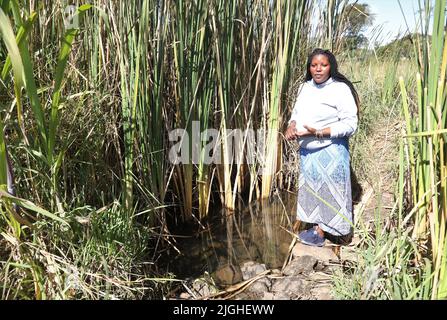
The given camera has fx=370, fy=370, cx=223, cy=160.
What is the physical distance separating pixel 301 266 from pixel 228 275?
0.34 m

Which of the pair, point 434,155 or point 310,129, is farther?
point 310,129

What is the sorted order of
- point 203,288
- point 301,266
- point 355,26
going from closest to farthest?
point 203,288, point 301,266, point 355,26

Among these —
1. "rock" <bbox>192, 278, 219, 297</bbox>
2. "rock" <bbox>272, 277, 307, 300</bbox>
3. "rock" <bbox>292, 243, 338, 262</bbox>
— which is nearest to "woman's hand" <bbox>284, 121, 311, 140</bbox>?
"rock" <bbox>292, 243, 338, 262</bbox>

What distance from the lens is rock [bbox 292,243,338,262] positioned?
5.83 feet

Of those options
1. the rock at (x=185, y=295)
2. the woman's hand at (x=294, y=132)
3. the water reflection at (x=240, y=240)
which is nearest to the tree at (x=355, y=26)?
the woman's hand at (x=294, y=132)

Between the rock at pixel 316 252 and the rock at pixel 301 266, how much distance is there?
7 cm

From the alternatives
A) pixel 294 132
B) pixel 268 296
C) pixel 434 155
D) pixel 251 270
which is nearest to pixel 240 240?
pixel 251 270

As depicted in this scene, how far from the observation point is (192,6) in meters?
1.77

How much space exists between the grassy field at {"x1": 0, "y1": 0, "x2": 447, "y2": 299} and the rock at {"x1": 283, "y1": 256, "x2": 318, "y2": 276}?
0.22m

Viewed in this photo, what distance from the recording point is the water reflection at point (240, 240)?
1808mm

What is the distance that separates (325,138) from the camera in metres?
1.83

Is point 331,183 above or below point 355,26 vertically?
below

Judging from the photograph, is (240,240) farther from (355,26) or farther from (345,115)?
(355,26)

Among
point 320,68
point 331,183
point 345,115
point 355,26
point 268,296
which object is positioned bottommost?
point 268,296
